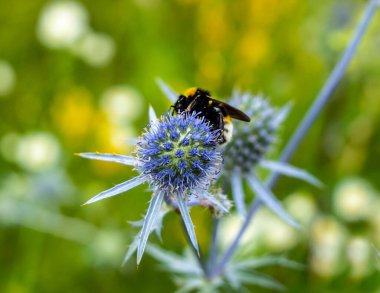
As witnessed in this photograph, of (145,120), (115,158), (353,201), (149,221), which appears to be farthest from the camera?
(145,120)

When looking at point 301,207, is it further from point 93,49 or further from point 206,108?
point 93,49

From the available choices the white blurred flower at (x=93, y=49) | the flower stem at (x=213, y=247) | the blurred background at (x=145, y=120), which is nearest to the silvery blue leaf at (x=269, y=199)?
the flower stem at (x=213, y=247)

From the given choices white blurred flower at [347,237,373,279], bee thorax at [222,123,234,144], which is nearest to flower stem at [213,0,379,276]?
bee thorax at [222,123,234,144]

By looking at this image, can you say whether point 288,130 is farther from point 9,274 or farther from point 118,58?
point 9,274

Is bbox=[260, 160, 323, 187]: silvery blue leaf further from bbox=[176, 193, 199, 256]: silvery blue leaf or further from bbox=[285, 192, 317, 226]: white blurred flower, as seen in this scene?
bbox=[285, 192, 317, 226]: white blurred flower

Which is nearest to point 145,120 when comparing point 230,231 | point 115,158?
point 230,231

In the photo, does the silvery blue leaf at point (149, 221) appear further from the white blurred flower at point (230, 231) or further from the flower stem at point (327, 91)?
the white blurred flower at point (230, 231)

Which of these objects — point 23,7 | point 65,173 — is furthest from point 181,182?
point 23,7
